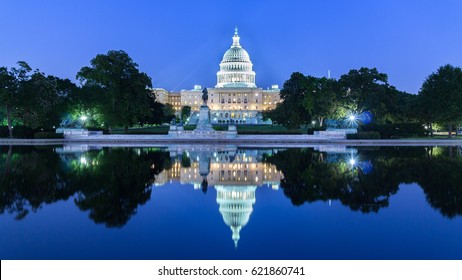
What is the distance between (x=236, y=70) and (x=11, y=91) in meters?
105

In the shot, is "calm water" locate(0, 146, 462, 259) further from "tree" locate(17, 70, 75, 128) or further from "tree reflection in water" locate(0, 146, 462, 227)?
"tree" locate(17, 70, 75, 128)

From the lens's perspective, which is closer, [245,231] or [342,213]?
[245,231]

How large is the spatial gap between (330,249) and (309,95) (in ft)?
169

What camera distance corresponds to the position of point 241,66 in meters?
152

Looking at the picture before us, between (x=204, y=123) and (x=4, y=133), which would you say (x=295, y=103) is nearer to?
(x=204, y=123)

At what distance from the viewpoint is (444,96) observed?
54.6 meters

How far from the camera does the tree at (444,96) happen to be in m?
53.5

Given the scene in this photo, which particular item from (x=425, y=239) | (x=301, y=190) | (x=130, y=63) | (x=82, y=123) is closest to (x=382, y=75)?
(x=130, y=63)

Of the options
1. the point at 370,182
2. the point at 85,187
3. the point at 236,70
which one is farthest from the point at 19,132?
the point at 236,70

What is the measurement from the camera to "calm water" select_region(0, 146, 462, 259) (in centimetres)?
819

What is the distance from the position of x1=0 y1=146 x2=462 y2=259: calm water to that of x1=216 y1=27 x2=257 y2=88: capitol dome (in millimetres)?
134341

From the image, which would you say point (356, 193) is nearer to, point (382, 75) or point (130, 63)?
point (382, 75)

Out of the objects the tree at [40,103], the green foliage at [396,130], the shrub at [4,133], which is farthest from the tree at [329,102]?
the shrub at [4,133]

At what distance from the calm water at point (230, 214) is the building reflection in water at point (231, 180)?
0.18 ft
